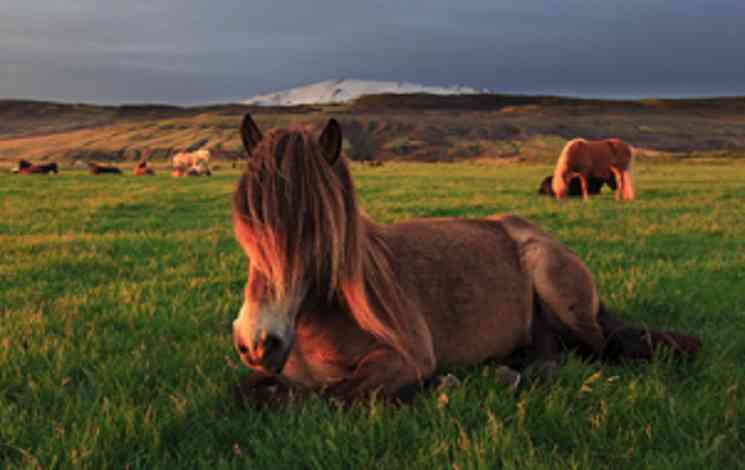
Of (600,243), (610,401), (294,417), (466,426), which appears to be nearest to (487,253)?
(610,401)

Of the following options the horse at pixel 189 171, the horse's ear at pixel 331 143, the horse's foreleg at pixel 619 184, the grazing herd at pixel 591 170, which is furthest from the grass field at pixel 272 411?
the horse at pixel 189 171

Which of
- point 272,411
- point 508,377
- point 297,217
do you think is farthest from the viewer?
point 508,377

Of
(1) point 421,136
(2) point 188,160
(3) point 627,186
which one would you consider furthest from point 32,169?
(1) point 421,136

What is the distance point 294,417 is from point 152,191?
21320mm

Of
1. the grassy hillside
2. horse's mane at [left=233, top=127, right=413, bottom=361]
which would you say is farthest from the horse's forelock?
the grassy hillside

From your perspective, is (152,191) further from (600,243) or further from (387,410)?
(387,410)

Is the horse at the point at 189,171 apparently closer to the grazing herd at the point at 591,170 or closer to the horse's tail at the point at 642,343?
the grazing herd at the point at 591,170

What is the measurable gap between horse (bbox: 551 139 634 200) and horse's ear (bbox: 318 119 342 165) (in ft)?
60.3

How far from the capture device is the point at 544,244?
4.30 metres

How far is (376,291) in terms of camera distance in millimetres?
3018

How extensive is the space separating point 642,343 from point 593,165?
59.2 ft

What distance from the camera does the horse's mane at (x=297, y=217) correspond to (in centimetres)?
237

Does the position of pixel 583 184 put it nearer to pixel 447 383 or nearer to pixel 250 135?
pixel 447 383

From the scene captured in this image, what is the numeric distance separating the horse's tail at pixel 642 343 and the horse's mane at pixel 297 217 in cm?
234
